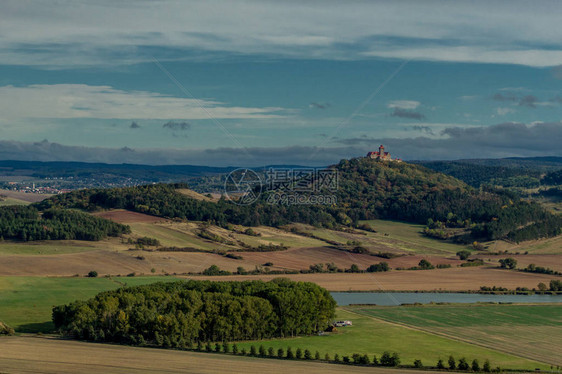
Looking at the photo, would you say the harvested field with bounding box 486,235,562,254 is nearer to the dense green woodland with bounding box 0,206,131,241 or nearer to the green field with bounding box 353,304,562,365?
the green field with bounding box 353,304,562,365

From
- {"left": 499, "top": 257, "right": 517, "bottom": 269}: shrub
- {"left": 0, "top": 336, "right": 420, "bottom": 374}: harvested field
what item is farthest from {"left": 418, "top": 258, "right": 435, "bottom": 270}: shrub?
{"left": 0, "top": 336, "right": 420, "bottom": 374}: harvested field

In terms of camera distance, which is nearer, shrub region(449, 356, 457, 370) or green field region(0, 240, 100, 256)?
shrub region(449, 356, 457, 370)

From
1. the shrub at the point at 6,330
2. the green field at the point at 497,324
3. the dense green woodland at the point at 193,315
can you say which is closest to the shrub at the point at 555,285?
the green field at the point at 497,324

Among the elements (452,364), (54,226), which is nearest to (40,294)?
(54,226)

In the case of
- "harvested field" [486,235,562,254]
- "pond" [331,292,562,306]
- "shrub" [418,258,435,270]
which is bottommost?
"pond" [331,292,562,306]

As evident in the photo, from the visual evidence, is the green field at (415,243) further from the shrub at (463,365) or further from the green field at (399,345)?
the shrub at (463,365)

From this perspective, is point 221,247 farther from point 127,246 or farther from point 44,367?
point 44,367

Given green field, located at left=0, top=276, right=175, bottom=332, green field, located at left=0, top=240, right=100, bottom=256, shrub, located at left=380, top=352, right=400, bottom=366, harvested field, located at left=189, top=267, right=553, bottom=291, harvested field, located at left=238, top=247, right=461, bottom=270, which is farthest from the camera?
harvested field, located at left=238, top=247, right=461, bottom=270

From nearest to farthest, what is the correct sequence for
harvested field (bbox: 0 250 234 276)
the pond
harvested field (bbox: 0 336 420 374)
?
harvested field (bbox: 0 336 420 374) < the pond < harvested field (bbox: 0 250 234 276)
